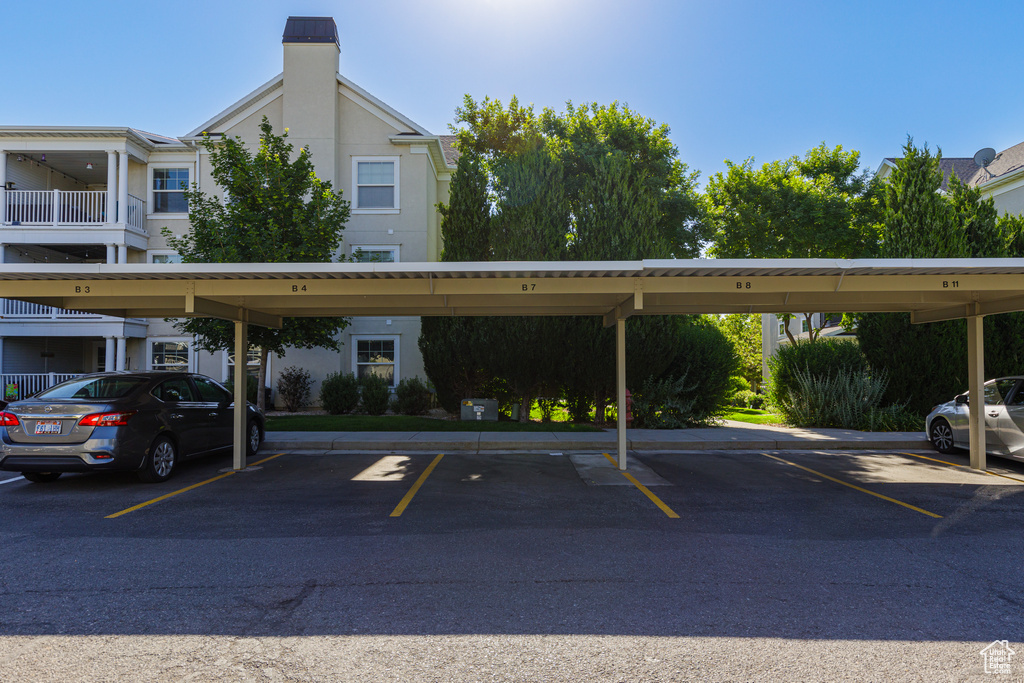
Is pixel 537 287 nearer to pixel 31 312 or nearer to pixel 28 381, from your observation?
pixel 28 381

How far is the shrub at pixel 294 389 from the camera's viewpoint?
768 inches

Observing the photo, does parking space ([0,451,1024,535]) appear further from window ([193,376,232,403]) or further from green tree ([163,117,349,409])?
green tree ([163,117,349,409])

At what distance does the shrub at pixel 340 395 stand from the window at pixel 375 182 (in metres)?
6.24

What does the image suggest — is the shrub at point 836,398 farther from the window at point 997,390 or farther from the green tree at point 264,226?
the green tree at point 264,226

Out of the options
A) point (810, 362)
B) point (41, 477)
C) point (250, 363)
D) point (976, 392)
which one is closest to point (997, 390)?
point (976, 392)

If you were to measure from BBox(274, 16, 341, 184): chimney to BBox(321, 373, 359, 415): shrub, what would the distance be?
698cm

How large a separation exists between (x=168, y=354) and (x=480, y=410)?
1258 centimetres

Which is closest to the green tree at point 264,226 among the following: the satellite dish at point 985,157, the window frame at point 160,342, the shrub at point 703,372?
the window frame at point 160,342

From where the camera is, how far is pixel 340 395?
18.4m

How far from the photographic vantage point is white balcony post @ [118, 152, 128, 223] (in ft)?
65.3

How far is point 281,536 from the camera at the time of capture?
6.15 m

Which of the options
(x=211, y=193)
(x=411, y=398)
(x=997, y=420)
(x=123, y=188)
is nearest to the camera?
(x=997, y=420)

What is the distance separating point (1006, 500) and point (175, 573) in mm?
9684

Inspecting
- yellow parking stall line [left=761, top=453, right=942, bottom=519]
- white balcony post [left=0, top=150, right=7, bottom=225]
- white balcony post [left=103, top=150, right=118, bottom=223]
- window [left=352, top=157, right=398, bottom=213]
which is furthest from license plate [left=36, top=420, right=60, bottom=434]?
white balcony post [left=0, top=150, right=7, bottom=225]
